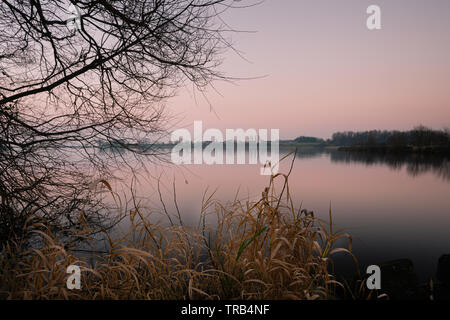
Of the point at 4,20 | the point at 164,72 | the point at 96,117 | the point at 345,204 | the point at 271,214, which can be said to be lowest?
the point at 345,204

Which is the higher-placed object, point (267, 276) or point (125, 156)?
point (125, 156)

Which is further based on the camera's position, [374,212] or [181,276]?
[374,212]

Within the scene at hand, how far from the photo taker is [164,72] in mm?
2748

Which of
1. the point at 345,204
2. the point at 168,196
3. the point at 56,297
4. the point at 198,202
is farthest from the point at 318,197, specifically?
the point at 56,297

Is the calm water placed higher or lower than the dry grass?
lower

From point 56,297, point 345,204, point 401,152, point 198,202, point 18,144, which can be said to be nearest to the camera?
point 56,297

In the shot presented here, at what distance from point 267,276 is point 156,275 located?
803mm

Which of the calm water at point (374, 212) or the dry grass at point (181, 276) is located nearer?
the dry grass at point (181, 276)

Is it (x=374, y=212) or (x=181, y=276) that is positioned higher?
(x=181, y=276)

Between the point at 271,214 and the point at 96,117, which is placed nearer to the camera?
the point at 271,214

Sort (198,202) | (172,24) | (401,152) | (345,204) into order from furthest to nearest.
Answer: (401,152) → (345,204) → (198,202) → (172,24)

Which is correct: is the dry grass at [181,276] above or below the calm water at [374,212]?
above

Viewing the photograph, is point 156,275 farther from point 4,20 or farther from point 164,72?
point 4,20

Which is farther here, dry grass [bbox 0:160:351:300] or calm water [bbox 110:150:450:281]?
calm water [bbox 110:150:450:281]
